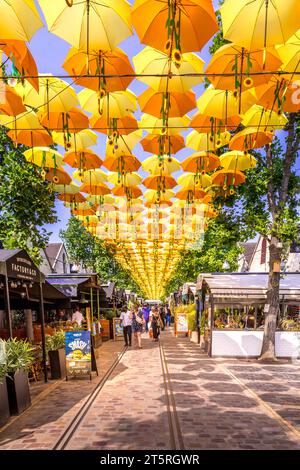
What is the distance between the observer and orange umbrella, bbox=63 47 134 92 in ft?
20.2

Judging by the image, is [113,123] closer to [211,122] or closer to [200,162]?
[211,122]

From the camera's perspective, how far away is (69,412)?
7.61 meters

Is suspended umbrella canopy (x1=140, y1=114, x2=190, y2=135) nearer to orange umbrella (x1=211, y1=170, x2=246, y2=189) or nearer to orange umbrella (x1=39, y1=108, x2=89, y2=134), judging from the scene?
orange umbrella (x1=39, y1=108, x2=89, y2=134)

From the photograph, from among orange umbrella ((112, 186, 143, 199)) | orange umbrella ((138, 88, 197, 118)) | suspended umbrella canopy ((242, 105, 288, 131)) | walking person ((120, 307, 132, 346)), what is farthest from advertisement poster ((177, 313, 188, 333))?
orange umbrella ((138, 88, 197, 118))

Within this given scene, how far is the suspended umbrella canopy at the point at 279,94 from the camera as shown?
6680 millimetres

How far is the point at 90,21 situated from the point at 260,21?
7.61ft

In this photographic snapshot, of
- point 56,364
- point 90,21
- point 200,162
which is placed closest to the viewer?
point 90,21

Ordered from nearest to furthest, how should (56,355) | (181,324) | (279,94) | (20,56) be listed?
(20,56) < (279,94) < (56,355) < (181,324)

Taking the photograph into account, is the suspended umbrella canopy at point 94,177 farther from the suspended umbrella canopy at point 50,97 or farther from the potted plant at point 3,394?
the potted plant at point 3,394

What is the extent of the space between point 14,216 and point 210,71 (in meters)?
7.72

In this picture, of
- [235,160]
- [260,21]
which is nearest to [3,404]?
[260,21]

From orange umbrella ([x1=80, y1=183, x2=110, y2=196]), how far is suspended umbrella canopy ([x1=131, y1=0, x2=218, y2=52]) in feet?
25.1

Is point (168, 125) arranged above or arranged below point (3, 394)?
above

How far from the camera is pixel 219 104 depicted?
7703 mm
